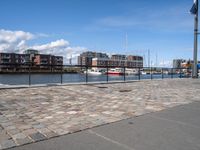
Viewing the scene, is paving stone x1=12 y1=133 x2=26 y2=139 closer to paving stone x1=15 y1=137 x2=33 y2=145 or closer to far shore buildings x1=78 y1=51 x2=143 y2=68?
paving stone x1=15 y1=137 x2=33 y2=145

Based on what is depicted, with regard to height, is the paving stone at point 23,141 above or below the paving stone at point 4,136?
below

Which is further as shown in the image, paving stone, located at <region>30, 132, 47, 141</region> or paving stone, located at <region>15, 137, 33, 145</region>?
paving stone, located at <region>30, 132, 47, 141</region>

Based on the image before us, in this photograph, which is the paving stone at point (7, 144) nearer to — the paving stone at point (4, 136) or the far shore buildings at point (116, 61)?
the paving stone at point (4, 136)

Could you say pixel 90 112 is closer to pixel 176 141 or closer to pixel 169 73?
pixel 176 141

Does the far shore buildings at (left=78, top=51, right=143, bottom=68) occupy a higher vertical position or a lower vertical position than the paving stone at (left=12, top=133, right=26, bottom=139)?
higher

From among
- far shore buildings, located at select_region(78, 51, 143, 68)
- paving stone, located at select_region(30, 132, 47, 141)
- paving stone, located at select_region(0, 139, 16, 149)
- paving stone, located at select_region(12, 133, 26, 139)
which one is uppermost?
far shore buildings, located at select_region(78, 51, 143, 68)

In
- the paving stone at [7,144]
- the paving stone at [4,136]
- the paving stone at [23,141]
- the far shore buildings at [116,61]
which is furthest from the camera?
the far shore buildings at [116,61]

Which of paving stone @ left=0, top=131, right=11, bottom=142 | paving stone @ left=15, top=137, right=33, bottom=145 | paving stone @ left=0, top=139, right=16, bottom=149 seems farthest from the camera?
paving stone @ left=0, top=131, right=11, bottom=142

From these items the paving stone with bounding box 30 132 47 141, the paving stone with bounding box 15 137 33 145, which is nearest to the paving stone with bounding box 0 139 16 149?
the paving stone with bounding box 15 137 33 145

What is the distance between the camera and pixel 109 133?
13.3ft

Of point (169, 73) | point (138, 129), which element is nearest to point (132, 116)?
point (138, 129)

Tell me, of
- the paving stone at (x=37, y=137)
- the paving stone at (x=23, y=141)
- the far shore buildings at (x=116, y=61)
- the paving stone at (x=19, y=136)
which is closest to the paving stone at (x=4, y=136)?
the paving stone at (x=19, y=136)

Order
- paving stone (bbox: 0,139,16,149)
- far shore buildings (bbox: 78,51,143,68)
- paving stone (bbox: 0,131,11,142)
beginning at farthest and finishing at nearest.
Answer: far shore buildings (bbox: 78,51,143,68) → paving stone (bbox: 0,131,11,142) → paving stone (bbox: 0,139,16,149)

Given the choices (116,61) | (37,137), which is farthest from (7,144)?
(116,61)
